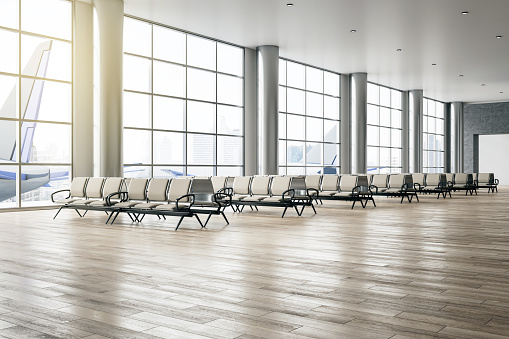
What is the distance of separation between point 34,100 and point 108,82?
75.7 inches

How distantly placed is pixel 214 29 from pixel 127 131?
169 inches

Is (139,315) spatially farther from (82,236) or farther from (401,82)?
(401,82)

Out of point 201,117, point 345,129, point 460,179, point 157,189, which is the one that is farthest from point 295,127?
point 157,189

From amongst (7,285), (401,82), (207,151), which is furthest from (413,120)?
(7,285)

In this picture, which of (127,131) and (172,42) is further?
(172,42)

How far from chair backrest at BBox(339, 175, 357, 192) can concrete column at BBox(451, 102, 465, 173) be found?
866 inches

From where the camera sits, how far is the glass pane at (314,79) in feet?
71.4

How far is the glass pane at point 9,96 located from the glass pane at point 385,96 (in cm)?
1844

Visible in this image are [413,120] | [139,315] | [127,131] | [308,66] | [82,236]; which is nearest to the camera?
[139,315]

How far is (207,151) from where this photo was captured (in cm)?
1730

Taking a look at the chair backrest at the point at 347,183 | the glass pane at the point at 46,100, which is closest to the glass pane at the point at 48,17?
the glass pane at the point at 46,100

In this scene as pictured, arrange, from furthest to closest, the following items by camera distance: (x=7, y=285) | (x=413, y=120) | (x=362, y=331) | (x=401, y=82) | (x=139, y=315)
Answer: (x=413, y=120)
(x=401, y=82)
(x=7, y=285)
(x=139, y=315)
(x=362, y=331)

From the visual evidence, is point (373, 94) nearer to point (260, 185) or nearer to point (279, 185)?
point (260, 185)

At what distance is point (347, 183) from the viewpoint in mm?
13461
